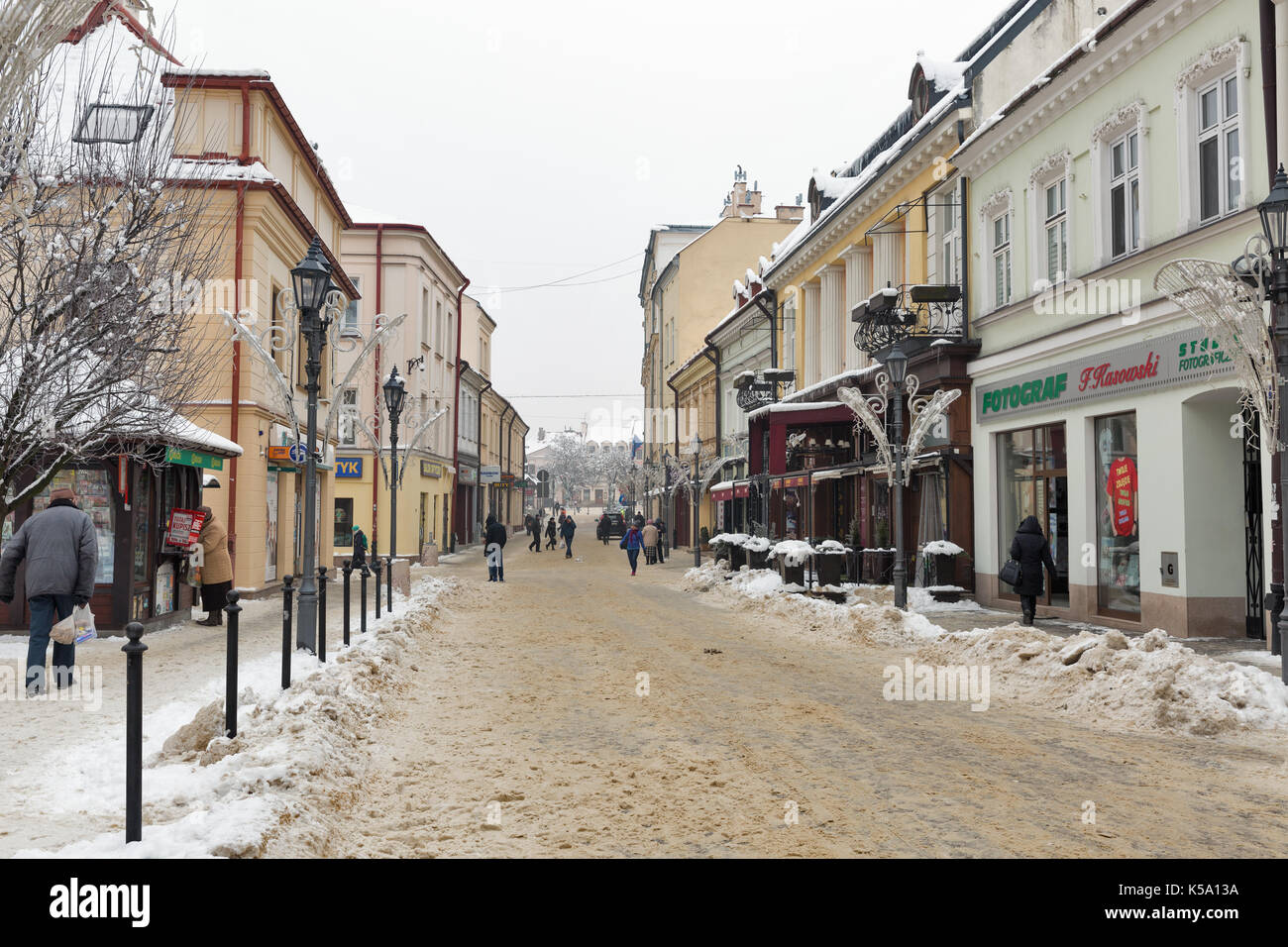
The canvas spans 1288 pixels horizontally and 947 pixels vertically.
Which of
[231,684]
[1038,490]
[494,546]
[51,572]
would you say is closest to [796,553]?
[1038,490]

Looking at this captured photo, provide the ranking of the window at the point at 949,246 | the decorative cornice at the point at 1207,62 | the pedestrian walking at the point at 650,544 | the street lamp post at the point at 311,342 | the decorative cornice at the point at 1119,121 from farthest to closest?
the pedestrian walking at the point at 650,544 → the window at the point at 949,246 → the decorative cornice at the point at 1119,121 → the decorative cornice at the point at 1207,62 → the street lamp post at the point at 311,342

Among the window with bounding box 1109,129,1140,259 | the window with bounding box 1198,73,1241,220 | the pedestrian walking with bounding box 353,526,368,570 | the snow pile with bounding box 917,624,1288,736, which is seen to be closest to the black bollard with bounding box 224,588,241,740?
the snow pile with bounding box 917,624,1288,736

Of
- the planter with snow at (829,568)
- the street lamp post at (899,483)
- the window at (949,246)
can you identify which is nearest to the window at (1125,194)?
the street lamp post at (899,483)

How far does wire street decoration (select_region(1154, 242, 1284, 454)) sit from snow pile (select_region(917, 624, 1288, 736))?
8.34 ft

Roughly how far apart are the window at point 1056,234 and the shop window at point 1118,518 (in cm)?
255

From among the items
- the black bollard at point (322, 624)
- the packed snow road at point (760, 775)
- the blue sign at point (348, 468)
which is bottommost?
the packed snow road at point (760, 775)

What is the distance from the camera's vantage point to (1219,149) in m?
11.7

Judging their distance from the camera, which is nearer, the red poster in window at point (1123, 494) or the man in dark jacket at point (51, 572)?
the man in dark jacket at point (51, 572)

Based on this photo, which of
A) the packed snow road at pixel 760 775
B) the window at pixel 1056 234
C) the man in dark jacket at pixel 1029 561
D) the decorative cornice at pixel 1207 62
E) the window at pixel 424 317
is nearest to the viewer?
the packed snow road at pixel 760 775

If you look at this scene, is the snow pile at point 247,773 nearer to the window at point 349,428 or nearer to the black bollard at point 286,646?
the black bollard at point 286,646

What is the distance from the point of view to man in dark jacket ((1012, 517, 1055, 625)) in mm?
13516

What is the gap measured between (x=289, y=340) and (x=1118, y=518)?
14.3 m

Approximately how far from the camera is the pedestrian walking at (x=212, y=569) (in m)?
14.6
